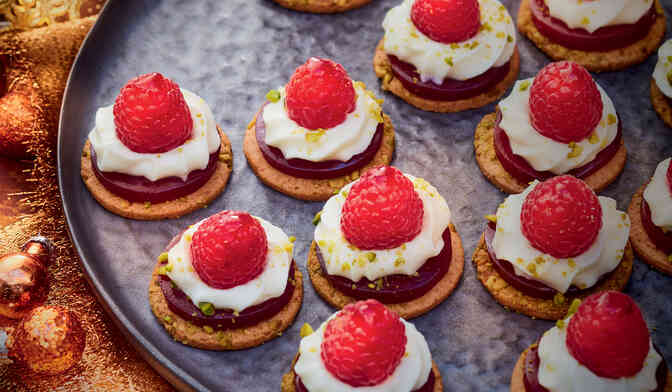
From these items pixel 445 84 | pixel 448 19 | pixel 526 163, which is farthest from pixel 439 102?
pixel 526 163

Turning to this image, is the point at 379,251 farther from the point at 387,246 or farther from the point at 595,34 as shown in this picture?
the point at 595,34

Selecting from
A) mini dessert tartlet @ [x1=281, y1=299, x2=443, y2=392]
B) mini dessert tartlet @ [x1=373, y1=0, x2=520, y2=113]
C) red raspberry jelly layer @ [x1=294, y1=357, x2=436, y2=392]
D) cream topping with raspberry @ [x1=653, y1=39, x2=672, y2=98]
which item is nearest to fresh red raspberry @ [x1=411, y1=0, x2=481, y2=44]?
mini dessert tartlet @ [x1=373, y1=0, x2=520, y2=113]

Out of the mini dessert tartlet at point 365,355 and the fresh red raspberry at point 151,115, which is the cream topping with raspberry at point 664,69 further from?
the fresh red raspberry at point 151,115

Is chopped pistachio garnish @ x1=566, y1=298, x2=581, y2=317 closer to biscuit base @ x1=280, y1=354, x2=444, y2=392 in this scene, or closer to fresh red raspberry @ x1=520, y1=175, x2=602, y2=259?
fresh red raspberry @ x1=520, y1=175, x2=602, y2=259

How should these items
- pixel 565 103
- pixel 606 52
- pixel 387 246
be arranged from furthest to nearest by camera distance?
pixel 606 52
pixel 565 103
pixel 387 246

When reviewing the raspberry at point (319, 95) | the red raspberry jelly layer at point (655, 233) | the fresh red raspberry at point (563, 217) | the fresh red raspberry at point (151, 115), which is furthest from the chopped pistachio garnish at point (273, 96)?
the red raspberry jelly layer at point (655, 233)

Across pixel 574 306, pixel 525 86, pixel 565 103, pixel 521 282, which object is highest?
pixel 565 103
